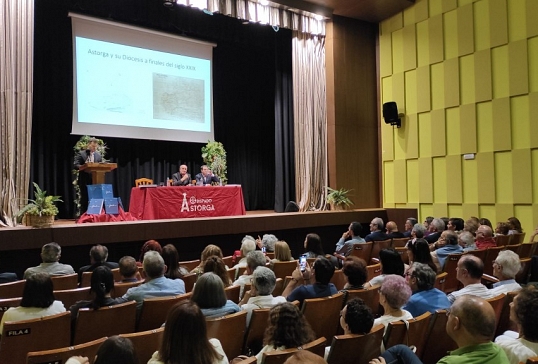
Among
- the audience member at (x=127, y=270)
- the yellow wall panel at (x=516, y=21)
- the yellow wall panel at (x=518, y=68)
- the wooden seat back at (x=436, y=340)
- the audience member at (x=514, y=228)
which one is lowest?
the wooden seat back at (x=436, y=340)

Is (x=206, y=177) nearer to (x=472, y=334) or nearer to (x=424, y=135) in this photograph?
(x=424, y=135)

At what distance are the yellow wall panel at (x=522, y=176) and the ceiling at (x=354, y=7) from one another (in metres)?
3.98

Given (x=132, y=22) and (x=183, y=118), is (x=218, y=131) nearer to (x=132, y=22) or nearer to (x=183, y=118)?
(x=183, y=118)

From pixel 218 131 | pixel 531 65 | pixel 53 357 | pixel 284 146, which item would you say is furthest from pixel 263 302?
pixel 218 131

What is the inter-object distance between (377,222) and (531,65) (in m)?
3.95

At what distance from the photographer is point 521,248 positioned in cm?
540

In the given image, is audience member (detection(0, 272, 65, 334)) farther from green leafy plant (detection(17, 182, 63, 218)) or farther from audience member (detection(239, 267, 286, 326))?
green leafy plant (detection(17, 182, 63, 218))

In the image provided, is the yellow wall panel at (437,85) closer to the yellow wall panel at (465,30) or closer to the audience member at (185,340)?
the yellow wall panel at (465,30)

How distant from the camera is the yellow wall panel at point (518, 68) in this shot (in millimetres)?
7918

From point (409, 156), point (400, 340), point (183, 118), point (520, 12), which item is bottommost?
point (400, 340)


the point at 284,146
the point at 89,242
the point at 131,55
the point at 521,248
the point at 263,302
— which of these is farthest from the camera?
the point at 284,146

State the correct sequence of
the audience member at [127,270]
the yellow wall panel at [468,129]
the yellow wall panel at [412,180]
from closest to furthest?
1. the audience member at [127,270]
2. the yellow wall panel at [468,129]
3. the yellow wall panel at [412,180]

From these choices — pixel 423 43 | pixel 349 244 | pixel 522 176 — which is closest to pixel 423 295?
pixel 349 244

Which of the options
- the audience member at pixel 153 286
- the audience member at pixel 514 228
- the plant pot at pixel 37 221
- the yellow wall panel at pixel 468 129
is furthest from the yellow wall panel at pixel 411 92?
the audience member at pixel 153 286
